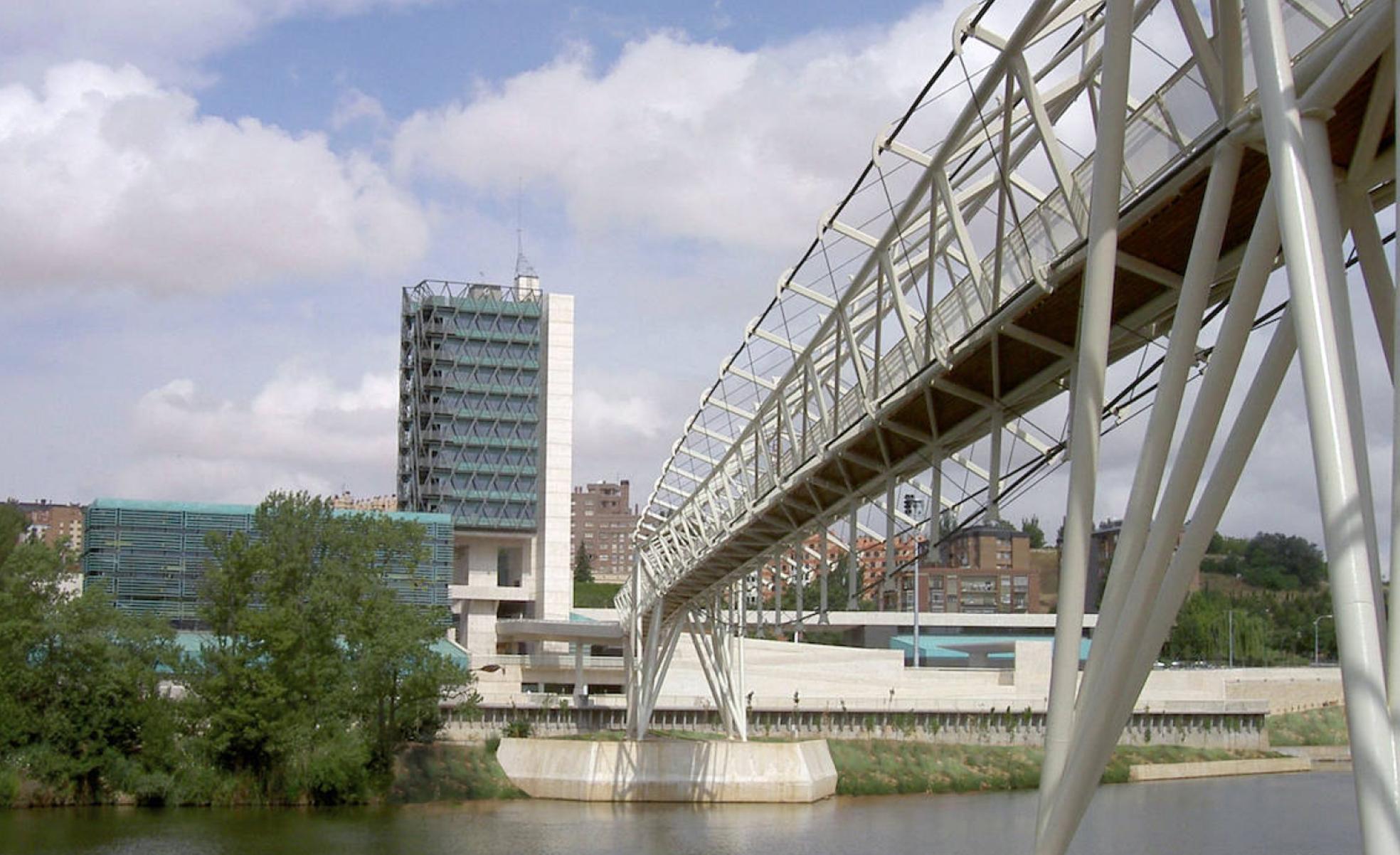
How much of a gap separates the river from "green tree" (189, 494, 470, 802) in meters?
3.01

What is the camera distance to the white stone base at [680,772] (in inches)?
2621

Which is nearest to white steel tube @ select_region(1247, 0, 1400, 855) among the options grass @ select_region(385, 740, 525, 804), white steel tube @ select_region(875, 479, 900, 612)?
white steel tube @ select_region(875, 479, 900, 612)

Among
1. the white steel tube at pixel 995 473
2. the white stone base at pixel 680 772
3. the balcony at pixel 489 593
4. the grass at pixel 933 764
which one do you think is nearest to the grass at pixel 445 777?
the white stone base at pixel 680 772

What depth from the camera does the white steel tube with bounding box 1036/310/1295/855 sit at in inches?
500

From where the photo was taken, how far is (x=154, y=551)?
358 feet

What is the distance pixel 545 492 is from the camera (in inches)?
5187

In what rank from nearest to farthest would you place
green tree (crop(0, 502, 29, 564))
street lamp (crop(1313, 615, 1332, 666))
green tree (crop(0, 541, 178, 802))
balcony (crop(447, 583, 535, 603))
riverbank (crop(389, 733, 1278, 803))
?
green tree (crop(0, 541, 178, 802)) → riverbank (crop(389, 733, 1278, 803)) → green tree (crop(0, 502, 29, 564)) → balcony (crop(447, 583, 535, 603)) → street lamp (crop(1313, 615, 1332, 666))

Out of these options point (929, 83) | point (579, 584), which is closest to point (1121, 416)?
point (929, 83)

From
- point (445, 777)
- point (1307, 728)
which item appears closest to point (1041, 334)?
point (445, 777)

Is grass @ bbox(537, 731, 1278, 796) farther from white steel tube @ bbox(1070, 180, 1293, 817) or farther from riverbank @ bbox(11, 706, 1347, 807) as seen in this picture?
white steel tube @ bbox(1070, 180, 1293, 817)

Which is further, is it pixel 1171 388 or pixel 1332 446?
pixel 1171 388

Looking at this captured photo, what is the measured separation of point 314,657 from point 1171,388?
2362 inches

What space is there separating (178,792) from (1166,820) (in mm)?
38596

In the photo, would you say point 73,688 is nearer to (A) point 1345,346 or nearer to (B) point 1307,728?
(A) point 1345,346
